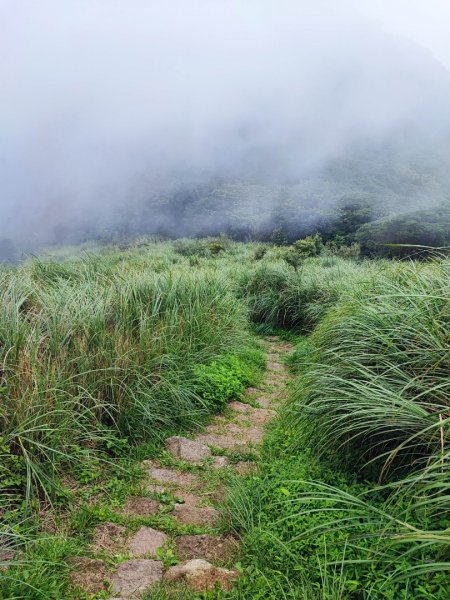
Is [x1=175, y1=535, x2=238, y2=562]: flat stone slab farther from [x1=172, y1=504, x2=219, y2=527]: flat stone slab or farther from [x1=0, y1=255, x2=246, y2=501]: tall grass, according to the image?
[x1=0, y1=255, x2=246, y2=501]: tall grass

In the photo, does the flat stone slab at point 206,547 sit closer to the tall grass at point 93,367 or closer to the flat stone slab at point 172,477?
the flat stone slab at point 172,477

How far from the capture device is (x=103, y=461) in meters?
2.86

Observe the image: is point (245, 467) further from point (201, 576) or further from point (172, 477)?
point (201, 576)

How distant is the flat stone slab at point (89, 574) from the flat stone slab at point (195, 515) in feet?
1.85

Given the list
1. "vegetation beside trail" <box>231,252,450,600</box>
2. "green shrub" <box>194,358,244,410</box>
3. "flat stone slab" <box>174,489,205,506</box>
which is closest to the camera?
"vegetation beside trail" <box>231,252,450,600</box>

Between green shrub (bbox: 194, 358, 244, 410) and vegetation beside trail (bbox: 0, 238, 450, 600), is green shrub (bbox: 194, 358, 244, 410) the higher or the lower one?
the lower one

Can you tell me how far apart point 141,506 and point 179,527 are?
0.32 m

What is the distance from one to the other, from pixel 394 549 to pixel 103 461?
1.97 m

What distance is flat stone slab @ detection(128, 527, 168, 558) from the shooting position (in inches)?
82.7

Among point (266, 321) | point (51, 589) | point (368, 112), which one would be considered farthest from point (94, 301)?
point (368, 112)

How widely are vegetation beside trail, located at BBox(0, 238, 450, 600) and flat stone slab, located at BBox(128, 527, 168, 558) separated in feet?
0.79

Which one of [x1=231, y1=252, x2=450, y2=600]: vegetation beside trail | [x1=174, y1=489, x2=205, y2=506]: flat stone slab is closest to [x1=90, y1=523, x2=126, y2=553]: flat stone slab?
[x1=174, y1=489, x2=205, y2=506]: flat stone slab

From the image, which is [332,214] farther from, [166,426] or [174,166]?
[166,426]

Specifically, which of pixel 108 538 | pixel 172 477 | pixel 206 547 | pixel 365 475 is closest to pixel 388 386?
pixel 365 475
